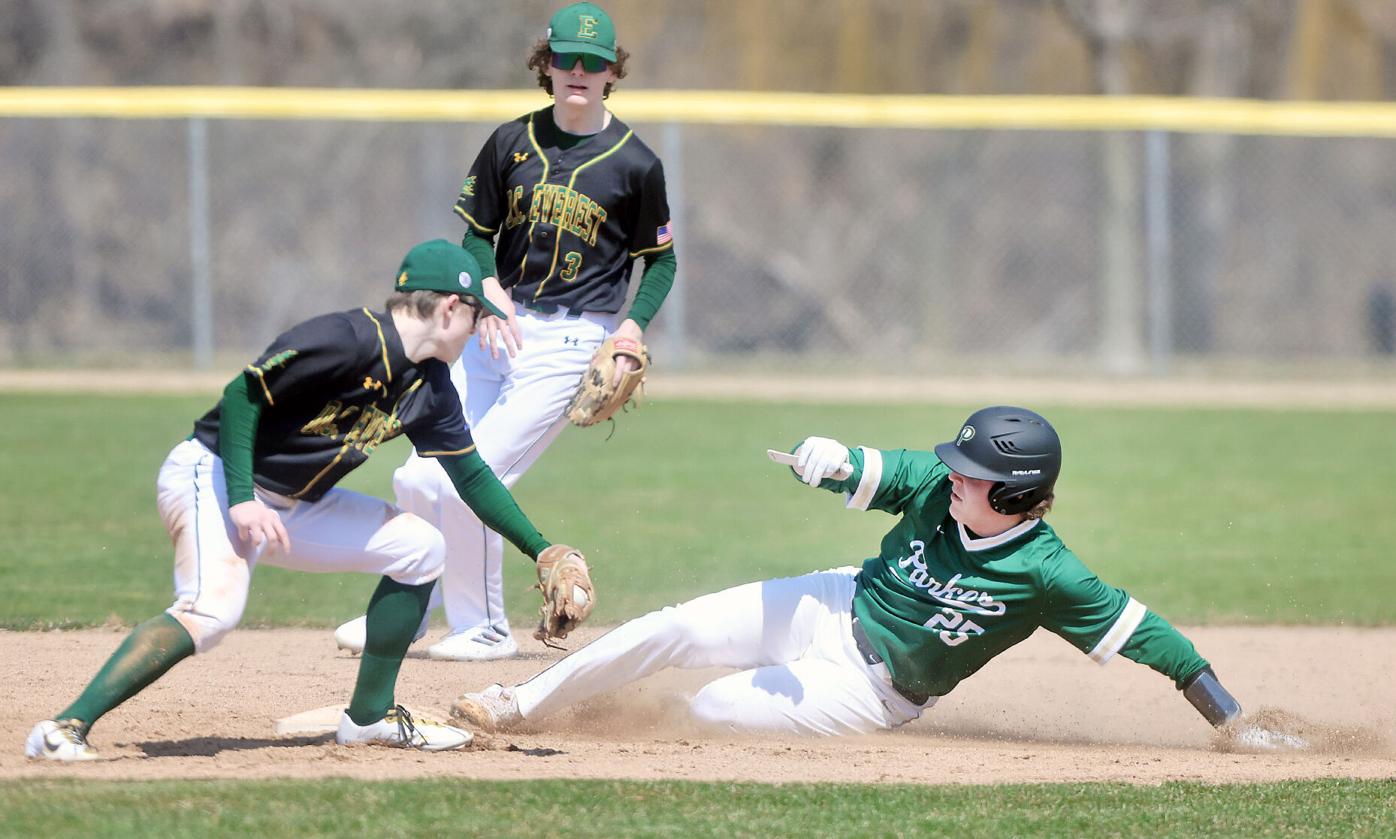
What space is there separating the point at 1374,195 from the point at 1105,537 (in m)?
11.3

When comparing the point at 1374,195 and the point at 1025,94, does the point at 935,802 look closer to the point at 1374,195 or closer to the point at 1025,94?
the point at 1374,195

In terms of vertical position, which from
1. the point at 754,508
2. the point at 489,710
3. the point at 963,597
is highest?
the point at 963,597

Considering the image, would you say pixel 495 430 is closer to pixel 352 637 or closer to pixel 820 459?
pixel 352 637

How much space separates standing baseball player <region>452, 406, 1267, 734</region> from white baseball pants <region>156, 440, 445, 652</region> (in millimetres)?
565

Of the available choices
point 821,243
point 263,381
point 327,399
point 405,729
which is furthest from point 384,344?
point 821,243

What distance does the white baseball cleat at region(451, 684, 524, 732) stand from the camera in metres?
4.45

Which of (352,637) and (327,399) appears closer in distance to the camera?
(327,399)

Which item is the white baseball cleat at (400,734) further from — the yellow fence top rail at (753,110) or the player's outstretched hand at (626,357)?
the yellow fence top rail at (753,110)

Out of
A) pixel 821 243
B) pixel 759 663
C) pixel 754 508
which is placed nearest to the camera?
pixel 759 663

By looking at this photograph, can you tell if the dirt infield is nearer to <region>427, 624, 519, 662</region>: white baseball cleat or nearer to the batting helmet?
<region>427, 624, 519, 662</region>: white baseball cleat

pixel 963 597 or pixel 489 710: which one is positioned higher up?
pixel 963 597

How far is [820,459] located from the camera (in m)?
4.30

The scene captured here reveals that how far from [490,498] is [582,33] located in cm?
181

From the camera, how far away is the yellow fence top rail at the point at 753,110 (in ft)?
44.3
